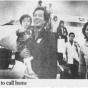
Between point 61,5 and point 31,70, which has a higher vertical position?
point 61,5

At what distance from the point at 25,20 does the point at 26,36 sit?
0.15 m

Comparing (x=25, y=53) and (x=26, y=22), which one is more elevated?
(x=26, y=22)

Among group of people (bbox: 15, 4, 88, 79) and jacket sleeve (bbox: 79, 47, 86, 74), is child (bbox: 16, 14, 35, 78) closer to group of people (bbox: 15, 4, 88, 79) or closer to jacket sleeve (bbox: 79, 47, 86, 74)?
group of people (bbox: 15, 4, 88, 79)

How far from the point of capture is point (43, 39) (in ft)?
4.54

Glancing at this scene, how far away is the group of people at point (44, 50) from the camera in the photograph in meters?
1.36

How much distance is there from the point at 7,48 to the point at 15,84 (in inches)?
13.0

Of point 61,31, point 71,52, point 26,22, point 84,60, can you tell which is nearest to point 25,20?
point 26,22

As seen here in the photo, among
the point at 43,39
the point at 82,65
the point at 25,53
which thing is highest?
the point at 43,39

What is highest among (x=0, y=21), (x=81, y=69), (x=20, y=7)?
(x=20, y=7)

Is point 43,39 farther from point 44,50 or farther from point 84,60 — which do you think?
point 84,60

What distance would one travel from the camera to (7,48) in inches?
54.0

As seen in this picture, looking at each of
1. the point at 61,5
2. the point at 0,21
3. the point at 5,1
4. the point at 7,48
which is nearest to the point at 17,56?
the point at 7,48

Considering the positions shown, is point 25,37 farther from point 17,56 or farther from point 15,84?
point 15,84

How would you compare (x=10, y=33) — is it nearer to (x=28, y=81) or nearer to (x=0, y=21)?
(x=0, y=21)
